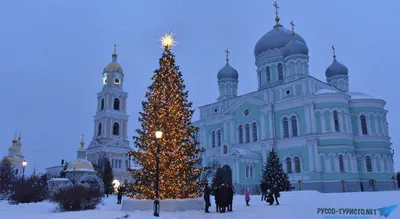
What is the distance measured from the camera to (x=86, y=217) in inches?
485

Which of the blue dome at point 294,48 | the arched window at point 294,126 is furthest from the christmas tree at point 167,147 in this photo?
the blue dome at point 294,48

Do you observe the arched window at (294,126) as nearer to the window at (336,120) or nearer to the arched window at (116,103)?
the window at (336,120)

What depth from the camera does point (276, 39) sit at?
4328 centimetres

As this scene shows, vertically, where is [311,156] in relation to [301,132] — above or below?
below

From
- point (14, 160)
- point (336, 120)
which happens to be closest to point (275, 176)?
point (336, 120)

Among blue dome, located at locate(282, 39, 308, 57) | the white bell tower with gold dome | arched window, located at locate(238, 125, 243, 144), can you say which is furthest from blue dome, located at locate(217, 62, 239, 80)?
the white bell tower with gold dome

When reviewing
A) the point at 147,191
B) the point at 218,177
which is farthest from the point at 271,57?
the point at 147,191

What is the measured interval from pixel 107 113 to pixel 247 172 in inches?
1163

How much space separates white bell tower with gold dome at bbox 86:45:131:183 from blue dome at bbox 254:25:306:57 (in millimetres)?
27207

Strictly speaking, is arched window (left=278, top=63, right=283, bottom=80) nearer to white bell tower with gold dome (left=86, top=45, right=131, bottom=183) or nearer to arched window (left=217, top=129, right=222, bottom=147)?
arched window (left=217, top=129, right=222, bottom=147)

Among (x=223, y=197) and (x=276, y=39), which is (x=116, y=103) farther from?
(x=223, y=197)

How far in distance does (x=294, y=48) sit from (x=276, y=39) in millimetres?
4739

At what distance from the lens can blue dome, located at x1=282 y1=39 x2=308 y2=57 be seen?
39094 millimetres

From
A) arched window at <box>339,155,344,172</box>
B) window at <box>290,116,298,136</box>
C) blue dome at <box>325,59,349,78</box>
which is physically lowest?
arched window at <box>339,155,344,172</box>
